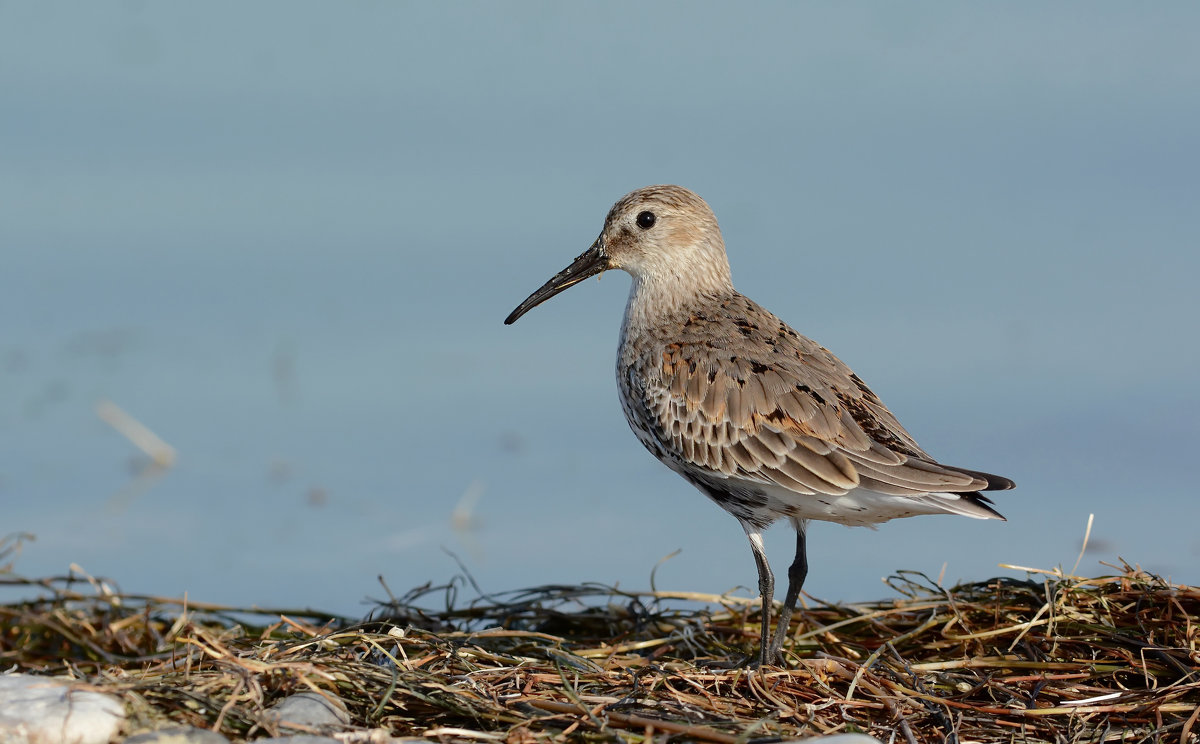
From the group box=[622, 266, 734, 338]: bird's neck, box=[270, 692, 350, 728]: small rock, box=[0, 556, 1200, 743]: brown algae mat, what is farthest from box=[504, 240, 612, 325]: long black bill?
box=[270, 692, 350, 728]: small rock

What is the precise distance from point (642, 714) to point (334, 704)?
2.99 feet

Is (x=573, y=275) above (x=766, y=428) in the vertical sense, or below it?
above

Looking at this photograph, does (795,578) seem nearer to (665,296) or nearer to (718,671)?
(718,671)

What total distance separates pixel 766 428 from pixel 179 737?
2595 mm

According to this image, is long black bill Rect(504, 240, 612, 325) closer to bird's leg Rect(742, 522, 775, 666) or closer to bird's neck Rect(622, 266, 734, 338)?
bird's neck Rect(622, 266, 734, 338)

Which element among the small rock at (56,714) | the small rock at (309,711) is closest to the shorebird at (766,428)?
the small rock at (309,711)

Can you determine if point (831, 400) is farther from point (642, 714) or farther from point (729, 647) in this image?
point (642, 714)

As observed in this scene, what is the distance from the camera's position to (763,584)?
5.19m

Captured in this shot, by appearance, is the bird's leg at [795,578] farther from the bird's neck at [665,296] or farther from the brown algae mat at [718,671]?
the bird's neck at [665,296]

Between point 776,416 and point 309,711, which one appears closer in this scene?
point 309,711

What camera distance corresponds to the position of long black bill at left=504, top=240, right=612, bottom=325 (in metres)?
6.15

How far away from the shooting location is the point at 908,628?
5.30 meters

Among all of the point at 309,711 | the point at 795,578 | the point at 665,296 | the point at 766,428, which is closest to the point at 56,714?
the point at 309,711

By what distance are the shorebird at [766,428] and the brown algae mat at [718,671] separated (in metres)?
0.48
